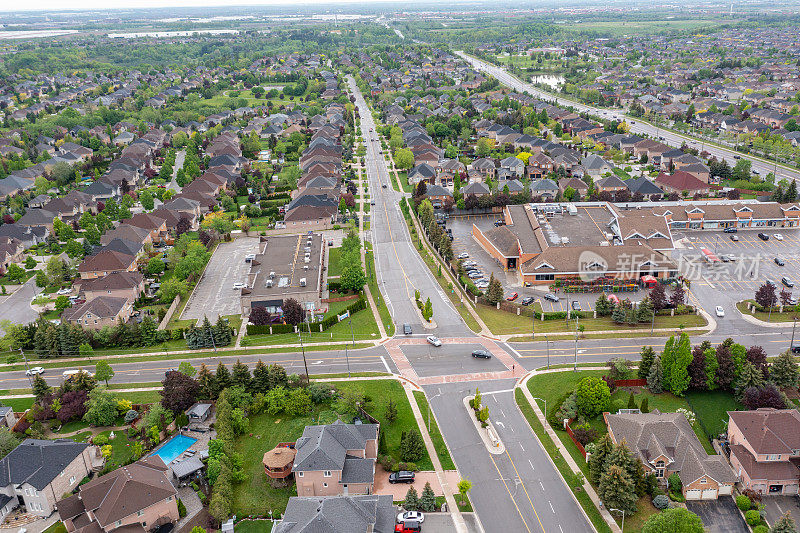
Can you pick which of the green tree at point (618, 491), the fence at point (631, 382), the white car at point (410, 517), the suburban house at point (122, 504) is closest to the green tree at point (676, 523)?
the green tree at point (618, 491)

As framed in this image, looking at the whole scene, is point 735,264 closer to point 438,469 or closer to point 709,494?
point 709,494

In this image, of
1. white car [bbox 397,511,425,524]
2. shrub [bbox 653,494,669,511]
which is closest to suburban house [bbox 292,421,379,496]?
white car [bbox 397,511,425,524]

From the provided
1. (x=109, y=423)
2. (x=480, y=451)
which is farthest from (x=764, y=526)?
(x=109, y=423)

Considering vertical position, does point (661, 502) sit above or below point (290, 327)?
above

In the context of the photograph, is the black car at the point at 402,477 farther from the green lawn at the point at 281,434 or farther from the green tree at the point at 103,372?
the green tree at the point at 103,372

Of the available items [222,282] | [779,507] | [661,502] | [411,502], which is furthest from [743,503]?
[222,282]

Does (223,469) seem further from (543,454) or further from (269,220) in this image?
(269,220)

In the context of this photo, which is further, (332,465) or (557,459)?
(557,459)
